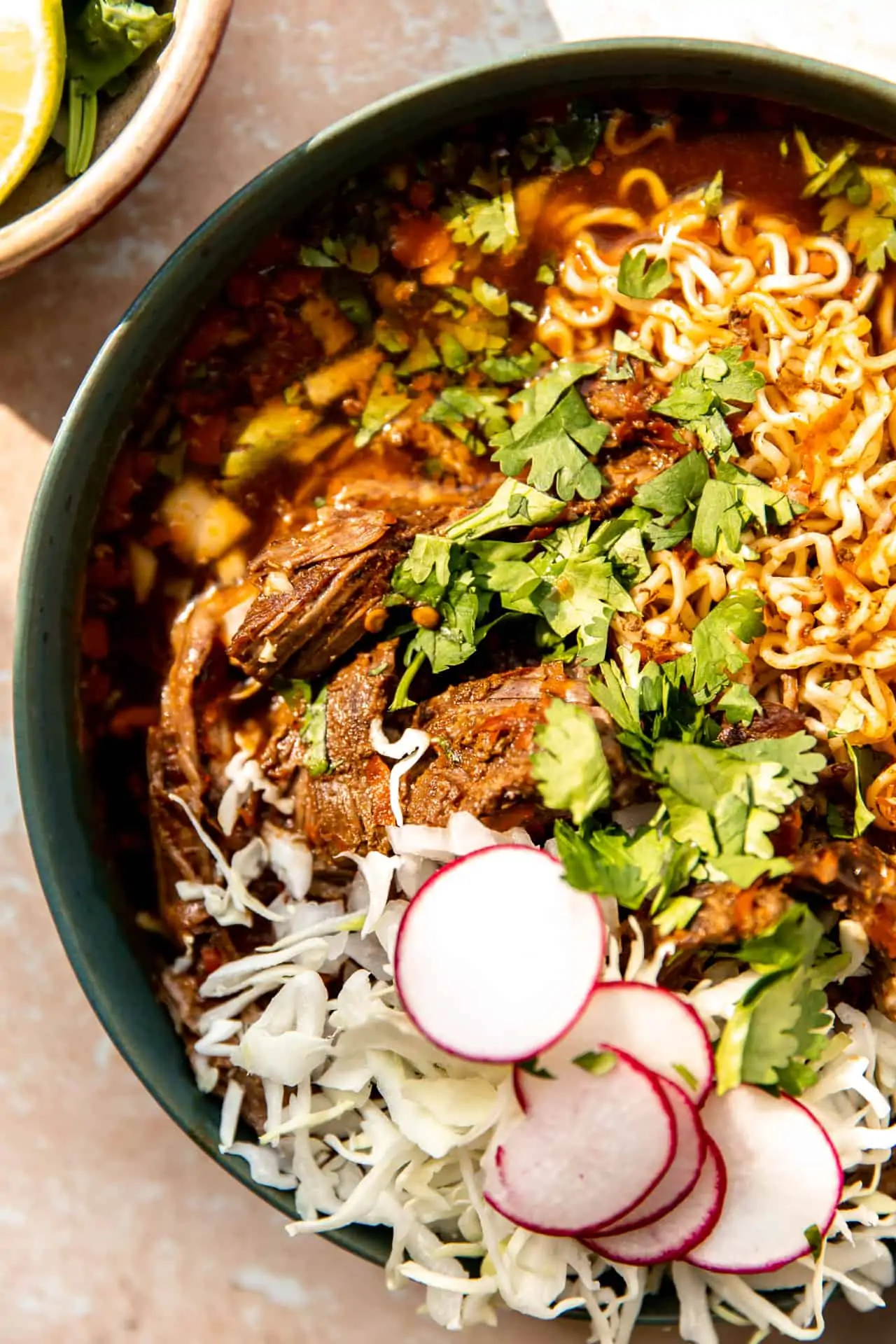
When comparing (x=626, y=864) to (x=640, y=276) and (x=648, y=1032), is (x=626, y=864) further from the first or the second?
(x=640, y=276)

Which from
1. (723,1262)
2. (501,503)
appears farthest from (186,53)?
(723,1262)

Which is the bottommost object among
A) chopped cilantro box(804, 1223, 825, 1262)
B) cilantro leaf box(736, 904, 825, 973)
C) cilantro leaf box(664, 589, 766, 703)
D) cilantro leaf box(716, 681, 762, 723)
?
chopped cilantro box(804, 1223, 825, 1262)

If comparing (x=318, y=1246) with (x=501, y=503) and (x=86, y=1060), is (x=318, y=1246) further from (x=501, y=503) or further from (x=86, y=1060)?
(x=501, y=503)

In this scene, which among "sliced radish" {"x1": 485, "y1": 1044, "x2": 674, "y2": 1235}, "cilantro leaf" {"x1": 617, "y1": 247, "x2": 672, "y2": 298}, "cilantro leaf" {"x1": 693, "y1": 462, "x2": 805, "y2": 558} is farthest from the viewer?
"cilantro leaf" {"x1": 617, "y1": 247, "x2": 672, "y2": 298}

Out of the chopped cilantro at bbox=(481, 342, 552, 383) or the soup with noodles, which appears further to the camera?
the chopped cilantro at bbox=(481, 342, 552, 383)

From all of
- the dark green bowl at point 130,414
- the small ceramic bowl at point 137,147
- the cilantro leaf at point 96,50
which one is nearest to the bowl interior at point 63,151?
the cilantro leaf at point 96,50

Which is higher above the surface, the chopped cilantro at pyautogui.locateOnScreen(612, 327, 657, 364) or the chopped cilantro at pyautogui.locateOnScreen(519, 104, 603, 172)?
the chopped cilantro at pyautogui.locateOnScreen(519, 104, 603, 172)

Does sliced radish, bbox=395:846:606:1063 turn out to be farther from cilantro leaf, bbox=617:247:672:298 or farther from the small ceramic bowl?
the small ceramic bowl

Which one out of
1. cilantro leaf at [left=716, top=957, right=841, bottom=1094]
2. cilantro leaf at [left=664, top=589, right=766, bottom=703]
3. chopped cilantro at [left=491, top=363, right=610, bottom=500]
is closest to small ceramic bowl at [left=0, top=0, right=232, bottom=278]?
chopped cilantro at [left=491, top=363, right=610, bottom=500]

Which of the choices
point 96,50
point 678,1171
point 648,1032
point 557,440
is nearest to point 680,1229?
point 678,1171
